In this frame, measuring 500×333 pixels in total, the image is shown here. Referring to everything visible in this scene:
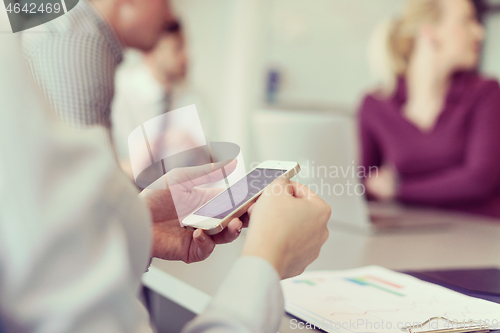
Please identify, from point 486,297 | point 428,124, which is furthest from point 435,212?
point 486,297

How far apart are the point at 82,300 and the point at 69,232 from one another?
0.12 ft

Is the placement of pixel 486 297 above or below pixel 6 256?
below

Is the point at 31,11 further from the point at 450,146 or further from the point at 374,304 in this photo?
the point at 450,146

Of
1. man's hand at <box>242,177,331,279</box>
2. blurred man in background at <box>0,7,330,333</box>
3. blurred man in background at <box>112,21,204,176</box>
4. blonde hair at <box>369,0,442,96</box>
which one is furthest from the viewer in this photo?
blurred man in background at <box>112,21,204,176</box>

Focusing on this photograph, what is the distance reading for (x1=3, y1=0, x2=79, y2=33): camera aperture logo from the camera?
24 centimetres

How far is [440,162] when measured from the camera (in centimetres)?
152

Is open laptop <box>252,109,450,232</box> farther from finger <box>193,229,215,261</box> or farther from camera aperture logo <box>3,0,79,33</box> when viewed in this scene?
camera aperture logo <box>3,0,79,33</box>

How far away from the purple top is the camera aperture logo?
4.35ft

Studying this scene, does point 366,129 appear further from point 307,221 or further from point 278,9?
point 278,9

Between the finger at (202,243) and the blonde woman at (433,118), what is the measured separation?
113 centimetres

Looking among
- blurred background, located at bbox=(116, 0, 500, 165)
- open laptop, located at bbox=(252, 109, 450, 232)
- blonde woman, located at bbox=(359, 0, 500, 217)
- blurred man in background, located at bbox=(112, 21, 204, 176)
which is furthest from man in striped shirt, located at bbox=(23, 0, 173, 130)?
blurred background, located at bbox=(116, 0, 500, 165)

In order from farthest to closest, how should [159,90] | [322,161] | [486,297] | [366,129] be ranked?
[159,90] → [366,129] → [322,161] → [486,297]

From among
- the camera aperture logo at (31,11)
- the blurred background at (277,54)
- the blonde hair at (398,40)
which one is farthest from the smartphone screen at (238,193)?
the blurred background at (277,54)

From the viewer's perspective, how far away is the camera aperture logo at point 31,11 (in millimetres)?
240
